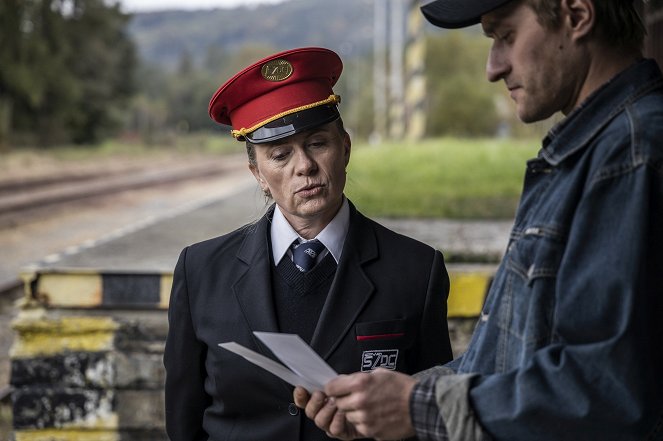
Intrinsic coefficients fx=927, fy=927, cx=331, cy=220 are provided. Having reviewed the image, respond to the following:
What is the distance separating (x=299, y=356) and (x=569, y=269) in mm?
553

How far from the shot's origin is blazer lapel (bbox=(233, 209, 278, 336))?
2379mm

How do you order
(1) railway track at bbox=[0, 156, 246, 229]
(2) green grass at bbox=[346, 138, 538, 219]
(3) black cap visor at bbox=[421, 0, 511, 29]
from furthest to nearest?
(1) railway track at bbox=[0, 156, 246, 229] → (2) green grass at bbox=[346, 138, 538, 219] → (3) black cap visor at bbox=[421, 0, 511, 29]

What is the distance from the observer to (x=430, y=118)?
94.6ft

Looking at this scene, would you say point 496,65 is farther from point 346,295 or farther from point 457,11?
point 346,295

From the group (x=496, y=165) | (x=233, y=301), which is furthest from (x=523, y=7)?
(x=496, y=165)

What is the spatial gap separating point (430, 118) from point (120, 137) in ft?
159

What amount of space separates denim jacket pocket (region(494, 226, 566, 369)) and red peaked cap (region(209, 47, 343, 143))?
882mm

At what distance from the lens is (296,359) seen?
1781 mm

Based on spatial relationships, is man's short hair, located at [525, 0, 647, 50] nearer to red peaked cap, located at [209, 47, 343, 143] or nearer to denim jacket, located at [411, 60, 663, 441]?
denim jacket, located at [411, 60, 663, 441]

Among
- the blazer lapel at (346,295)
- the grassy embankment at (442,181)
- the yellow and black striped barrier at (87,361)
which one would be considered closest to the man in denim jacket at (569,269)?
the blazer lapel at (346,295)

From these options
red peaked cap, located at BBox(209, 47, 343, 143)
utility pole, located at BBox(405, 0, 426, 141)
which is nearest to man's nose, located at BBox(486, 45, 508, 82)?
red peaked cap, located at BBox(209, 47, 343, 143)

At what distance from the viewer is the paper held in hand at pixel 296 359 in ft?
5.76

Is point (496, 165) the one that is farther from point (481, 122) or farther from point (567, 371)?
point (481, 122)

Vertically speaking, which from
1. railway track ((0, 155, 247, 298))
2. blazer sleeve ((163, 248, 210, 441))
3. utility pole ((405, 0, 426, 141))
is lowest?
railway track ((0, 155, 247, 298))
